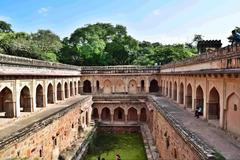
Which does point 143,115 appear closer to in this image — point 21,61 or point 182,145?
point 21,61

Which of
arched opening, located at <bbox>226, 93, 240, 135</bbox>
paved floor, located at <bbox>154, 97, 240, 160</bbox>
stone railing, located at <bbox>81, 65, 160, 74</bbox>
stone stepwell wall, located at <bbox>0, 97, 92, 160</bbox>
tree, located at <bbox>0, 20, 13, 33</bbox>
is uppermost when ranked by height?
tree, located at <bbox>0, 20, 13, 33</bbox>

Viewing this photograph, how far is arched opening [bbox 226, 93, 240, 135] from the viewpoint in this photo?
10.3 meters

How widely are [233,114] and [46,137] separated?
891 cm

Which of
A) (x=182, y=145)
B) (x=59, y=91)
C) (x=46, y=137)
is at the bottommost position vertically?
(x=46, y=137)

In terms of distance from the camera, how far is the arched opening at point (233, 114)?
10.3 meters

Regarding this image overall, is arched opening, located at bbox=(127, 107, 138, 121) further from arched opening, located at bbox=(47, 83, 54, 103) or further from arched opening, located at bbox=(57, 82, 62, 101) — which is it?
arched opening, located at bbox=(47, 83, 54, 103)

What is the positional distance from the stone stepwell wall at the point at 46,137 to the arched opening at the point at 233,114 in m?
8.20

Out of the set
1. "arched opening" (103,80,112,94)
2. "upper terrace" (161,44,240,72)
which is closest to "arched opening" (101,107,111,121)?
"arched opening" (103,80,112,94)

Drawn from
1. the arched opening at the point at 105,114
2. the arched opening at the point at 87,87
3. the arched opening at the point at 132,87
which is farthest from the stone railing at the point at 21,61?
the arched opening at the point at 132,87

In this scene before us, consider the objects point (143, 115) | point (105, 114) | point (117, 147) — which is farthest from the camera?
point (105, 114)

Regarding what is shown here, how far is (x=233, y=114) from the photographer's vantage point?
10.8m

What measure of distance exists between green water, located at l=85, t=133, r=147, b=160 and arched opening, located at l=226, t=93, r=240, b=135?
863cm

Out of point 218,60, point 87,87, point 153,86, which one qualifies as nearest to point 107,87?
point 87,87

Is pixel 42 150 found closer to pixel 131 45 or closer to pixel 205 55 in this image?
pixel 205 55
